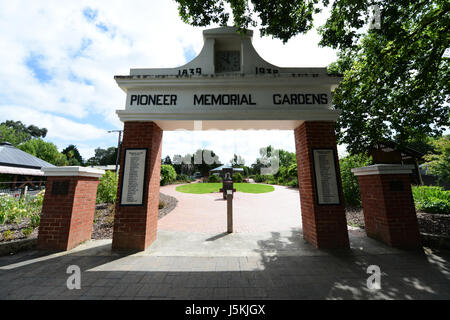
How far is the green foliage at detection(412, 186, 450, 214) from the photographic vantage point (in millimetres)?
6713

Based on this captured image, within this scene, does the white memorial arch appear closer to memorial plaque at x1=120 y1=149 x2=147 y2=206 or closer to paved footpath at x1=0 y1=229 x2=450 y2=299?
memorial plaque at x1=120 y1=149 x2=147 y2=206

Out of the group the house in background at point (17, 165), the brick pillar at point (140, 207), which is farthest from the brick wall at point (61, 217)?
the house in background at point (17, 165)

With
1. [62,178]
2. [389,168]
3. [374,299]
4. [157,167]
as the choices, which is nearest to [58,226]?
[62,178]

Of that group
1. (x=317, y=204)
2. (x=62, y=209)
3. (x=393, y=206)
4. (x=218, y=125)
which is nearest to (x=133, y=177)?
(x=62, y=209)

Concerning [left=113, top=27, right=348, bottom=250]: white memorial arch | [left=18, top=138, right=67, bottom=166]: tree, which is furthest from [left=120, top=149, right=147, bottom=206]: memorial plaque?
[left=18, top=138, right=67, bottom=166]: tree

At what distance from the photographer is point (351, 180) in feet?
29.8

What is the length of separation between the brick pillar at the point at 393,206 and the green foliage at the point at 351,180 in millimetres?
5166

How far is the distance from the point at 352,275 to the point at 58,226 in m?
6.15

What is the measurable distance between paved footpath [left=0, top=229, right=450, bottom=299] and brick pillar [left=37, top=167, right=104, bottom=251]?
27cm

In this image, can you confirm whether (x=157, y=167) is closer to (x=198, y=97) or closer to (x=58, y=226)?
(x=198, y=97)

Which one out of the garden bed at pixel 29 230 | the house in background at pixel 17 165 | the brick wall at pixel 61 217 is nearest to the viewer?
the brick wall at pixel 61 217

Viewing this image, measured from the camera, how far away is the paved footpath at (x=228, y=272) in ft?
7.99

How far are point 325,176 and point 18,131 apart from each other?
3532 inches

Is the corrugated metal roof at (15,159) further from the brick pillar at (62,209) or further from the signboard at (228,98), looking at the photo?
the signboard at (228,98)
